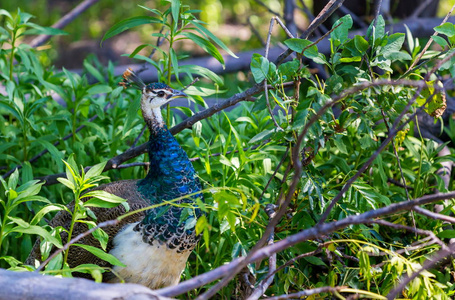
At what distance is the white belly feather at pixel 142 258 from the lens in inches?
93.2

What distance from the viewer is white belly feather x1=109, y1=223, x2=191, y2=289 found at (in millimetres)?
2367

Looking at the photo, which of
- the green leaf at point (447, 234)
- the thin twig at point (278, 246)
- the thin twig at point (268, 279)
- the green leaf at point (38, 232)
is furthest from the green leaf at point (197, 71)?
the thin twig at point (278, 246)

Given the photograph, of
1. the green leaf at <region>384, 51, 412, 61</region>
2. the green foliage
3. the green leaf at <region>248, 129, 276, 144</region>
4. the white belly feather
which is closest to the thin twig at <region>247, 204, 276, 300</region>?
the green foliage

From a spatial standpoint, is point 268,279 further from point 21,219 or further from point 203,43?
point 203,43

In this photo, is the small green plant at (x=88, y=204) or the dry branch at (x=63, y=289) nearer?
the dry branch at (x=63, y=289)

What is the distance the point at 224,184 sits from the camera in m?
2.63

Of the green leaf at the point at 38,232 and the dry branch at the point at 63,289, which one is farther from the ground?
the dry branch at the point at 63,289

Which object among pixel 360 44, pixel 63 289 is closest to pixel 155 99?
pixel 360 44

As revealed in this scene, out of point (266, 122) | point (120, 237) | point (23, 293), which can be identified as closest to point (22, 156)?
point (120, 237)

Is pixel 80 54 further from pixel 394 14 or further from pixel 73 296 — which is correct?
pixel 73 296

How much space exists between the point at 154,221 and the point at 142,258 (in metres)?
0.16

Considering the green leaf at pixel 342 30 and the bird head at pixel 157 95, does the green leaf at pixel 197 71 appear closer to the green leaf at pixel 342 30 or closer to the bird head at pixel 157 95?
the bird head at pixel 157 95

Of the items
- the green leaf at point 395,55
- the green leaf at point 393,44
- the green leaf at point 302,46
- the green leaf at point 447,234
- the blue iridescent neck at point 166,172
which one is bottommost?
the green leaf at point 447,234

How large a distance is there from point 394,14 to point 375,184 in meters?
2.74
